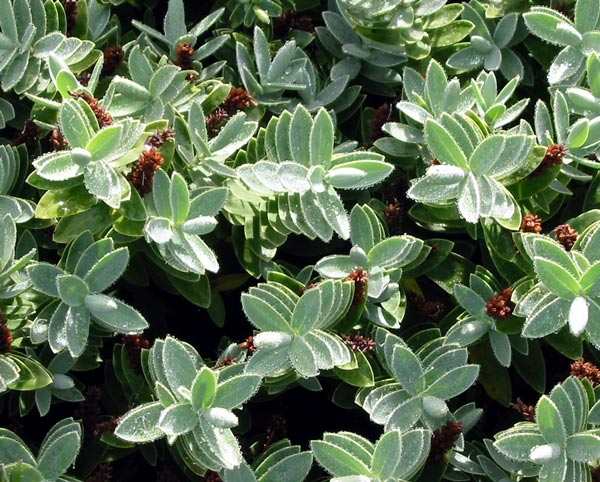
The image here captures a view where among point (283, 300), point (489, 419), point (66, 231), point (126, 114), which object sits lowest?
point (489, 419)

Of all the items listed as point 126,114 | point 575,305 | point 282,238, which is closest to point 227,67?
point 126,114

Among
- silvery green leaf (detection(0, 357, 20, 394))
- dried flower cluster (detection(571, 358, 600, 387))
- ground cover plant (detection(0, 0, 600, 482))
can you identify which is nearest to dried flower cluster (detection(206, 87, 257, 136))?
ground cover plant (detection(0, 0, 600, 482))

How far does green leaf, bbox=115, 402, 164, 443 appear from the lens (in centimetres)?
144

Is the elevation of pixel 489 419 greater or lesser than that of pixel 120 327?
lesser

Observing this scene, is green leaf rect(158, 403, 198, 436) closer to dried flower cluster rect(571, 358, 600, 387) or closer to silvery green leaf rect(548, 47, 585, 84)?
dried flower cluster rect(571, 358, 600, 387)

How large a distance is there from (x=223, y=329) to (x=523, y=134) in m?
0.90

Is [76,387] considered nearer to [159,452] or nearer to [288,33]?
[159,452]

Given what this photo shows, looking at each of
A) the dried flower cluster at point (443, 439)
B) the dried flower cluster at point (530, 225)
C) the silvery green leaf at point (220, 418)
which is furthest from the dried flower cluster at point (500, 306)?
the silvery green leaf at point (220, 418)

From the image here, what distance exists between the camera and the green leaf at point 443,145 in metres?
1.57

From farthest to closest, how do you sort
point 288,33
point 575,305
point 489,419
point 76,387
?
point 288,33 → point 489,419 → point 76,387 → point 575,305

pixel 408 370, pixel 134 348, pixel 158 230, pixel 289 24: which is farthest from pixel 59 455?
pixel 289 24

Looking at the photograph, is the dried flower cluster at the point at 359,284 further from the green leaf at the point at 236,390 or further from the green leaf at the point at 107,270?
the green leaf at the point at 107,270

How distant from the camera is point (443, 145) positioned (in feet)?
5.24

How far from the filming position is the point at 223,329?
6.91 ft
